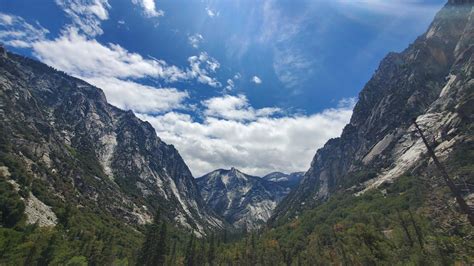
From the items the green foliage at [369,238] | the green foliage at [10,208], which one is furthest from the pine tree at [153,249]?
the green foliage at [10,208]

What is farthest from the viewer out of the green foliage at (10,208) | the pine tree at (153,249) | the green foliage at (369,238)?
the green foliage at (10,208)

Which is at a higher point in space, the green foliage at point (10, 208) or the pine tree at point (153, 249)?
the green foliage at point (10, 208)

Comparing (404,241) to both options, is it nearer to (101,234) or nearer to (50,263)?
(50,263)

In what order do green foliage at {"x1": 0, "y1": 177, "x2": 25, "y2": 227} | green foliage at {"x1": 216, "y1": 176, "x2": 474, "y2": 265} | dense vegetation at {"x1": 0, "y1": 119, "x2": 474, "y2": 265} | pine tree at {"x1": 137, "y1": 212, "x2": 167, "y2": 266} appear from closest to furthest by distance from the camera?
green foliage at {"x1": 216, "y1": 176, "x2": 474, "y2": 265}
dense vegetation at {"x1": 0, "y1": 119, "x2": 474, "y2": 265}
pine tree at {"x1": 137, "y1": 212, "x2": 167, "y2": 266}
green foliage at {"x1": 0, "y1": 177, "x2": 25, "y2": 227}

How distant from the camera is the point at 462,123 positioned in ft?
475

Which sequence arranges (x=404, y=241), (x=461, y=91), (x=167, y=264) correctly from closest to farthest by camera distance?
(x=404, y=241)
(x=167, y=264)
(x=461, y=91)

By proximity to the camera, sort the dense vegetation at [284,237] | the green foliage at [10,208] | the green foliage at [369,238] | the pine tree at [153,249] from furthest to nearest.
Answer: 1. the green foliage at [10,208]
2. the pine tree at [153,249]
3. the dense vegetation at [284,237]
4. the green foliage at [369,238]

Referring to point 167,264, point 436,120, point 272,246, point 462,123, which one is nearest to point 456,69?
point 436,120

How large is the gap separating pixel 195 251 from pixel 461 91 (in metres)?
167

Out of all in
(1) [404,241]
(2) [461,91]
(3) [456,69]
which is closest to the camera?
(1) [404,241]

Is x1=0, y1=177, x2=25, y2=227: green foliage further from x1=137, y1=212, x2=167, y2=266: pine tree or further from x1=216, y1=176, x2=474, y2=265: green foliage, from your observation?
x1=216, y1=176, x2=474, y2=265: green foliage

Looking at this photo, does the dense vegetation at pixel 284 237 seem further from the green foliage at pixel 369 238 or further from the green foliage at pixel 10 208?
the green foliage at pixel 10 208

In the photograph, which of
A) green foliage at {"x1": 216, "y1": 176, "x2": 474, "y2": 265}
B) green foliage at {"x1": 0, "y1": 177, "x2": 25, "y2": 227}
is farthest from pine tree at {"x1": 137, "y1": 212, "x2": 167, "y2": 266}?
green foliage at {"x1": 0, "y1": 177, "x2": 25, "y2": 227}

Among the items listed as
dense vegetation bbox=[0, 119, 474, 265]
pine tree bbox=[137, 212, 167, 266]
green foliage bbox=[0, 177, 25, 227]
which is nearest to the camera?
dense vegetation bbox=[0, 119, 474, 265]
